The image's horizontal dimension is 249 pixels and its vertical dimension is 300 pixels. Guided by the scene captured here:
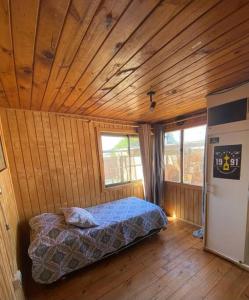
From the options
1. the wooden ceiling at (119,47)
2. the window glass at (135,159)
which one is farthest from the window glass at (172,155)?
the wooden ceiling at (119,47)

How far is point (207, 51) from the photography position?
111cm

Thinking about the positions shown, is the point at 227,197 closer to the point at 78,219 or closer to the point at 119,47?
the point at 78,219

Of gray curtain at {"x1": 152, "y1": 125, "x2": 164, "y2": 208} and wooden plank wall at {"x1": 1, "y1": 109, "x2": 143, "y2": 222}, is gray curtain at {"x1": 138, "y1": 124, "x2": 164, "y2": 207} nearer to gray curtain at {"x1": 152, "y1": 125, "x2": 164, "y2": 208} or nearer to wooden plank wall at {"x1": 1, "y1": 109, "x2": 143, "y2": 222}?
gray curtain at {"x1": 152, "y1": 125, "x2": 164, "y2": 208}

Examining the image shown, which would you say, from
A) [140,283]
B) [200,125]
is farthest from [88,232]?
[200,125]

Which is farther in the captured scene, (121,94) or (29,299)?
(121,94)

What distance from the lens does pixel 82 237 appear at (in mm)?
1892

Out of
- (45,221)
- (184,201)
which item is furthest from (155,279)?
(184,201)

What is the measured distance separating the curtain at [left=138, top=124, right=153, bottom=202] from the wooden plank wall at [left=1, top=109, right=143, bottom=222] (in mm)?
879

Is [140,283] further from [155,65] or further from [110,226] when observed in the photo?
[155,65]

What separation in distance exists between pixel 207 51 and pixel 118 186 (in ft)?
8.96

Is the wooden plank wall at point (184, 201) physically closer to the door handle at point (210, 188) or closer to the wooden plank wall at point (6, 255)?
the door handle at point (210, 188)

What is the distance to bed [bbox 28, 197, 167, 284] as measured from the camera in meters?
1.68

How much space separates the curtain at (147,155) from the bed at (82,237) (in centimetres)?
85

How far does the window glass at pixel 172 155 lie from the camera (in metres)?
3.28
